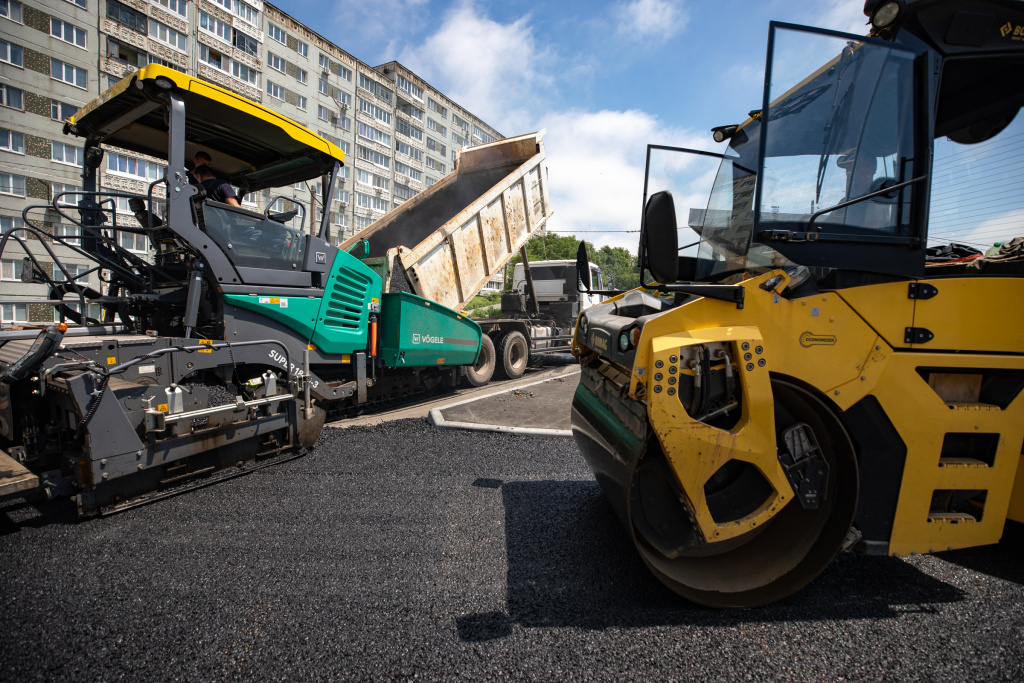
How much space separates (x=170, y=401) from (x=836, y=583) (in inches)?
166

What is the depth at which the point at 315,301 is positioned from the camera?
5.09 m

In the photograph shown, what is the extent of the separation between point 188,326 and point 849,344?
178 inches

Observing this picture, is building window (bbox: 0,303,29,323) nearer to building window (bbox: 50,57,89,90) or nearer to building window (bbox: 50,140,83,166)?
building window (bbox: 50,140,83,166)

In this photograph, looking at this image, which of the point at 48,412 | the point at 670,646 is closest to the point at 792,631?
the point at 670,646

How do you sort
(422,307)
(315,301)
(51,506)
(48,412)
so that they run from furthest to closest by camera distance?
1. (422,307)
2. (315,301)
3. (48,412)
4. (51,506)

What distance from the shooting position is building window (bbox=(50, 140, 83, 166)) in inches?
837

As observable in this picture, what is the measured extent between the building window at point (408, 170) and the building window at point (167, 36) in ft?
61.7

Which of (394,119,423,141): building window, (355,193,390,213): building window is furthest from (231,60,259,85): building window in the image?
(394,119,423,141): building window

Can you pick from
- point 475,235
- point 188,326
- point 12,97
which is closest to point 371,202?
point 12,97

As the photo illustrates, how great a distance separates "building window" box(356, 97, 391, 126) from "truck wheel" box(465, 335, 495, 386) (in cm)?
3626

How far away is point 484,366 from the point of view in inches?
344

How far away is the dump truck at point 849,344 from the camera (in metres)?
2.13

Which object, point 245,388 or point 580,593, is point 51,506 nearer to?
point 245,388

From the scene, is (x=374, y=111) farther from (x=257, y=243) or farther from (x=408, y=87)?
(x=257, y=243)
